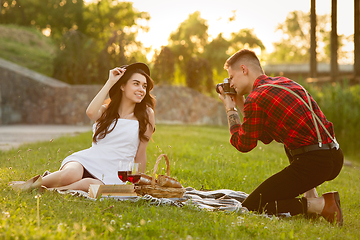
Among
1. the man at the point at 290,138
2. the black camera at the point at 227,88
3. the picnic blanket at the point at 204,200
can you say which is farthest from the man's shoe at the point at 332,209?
the black camera at the point at 227,88

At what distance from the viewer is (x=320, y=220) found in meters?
3.44

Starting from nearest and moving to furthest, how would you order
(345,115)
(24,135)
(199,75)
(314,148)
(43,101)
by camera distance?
(314,148)
(24,135)
(345,115)
(43,101)
(199,75)

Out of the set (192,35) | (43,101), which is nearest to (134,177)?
(43,101)

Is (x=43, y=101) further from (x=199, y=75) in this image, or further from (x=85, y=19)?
(x=85, y=19)

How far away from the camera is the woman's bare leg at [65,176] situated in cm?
359

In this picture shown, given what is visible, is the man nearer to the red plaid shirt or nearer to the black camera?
the red plaid shirt

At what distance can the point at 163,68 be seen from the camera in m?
18.1

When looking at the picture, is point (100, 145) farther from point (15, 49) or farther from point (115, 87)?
point (15, 49)

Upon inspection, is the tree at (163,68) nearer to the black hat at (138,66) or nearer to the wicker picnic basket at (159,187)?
the black hat at (138,66)

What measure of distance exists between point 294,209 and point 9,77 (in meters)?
14.2

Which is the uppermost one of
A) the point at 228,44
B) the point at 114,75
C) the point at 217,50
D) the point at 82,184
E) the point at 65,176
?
the point at 228,44

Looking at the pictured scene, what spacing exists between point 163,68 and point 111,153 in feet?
47.2

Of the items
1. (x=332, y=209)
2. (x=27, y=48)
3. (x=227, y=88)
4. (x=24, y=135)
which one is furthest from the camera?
(x=27, y=48)

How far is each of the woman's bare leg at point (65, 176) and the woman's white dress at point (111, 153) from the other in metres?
0.11
